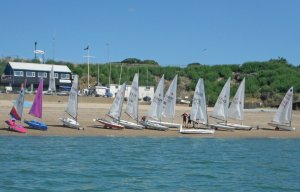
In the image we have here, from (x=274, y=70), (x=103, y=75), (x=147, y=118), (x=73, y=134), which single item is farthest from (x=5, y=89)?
(x=274, y=70)

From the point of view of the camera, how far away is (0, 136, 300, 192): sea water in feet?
71.2

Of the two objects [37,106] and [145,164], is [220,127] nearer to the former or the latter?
[37,106]

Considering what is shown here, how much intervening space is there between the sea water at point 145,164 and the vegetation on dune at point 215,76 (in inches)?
1593

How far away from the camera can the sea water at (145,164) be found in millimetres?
21688

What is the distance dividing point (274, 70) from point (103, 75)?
1078 inches

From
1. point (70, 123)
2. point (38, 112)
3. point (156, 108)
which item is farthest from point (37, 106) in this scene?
point (156, 108)

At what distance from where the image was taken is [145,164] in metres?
26.8

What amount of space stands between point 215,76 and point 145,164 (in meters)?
63.2

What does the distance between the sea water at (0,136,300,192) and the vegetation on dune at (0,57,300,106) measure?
133 ft

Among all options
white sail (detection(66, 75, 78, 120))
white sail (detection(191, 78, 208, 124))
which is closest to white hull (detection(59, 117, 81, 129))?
white sail (detection(66, 75, 78, 120))

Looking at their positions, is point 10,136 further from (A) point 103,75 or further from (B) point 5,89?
(A) point 103,75

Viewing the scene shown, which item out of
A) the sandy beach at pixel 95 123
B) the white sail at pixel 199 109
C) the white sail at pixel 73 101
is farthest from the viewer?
the white sail at pixel 199 109

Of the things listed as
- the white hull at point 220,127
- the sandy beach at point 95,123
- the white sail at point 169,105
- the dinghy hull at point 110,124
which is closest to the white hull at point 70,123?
the sandy beach at point 95,123

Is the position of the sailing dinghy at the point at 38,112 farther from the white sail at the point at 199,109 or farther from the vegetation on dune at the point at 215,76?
the vegetation on dune at the point at 215,76
